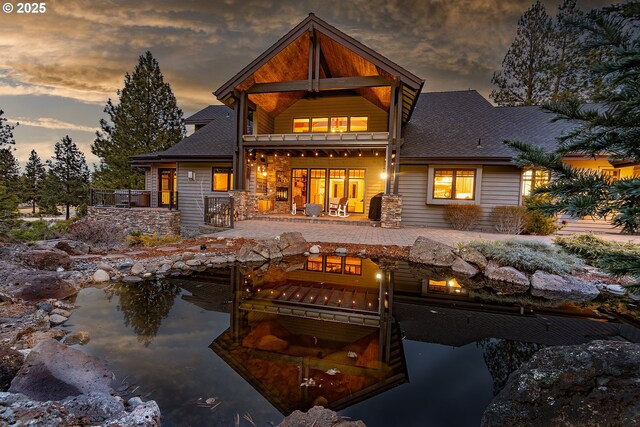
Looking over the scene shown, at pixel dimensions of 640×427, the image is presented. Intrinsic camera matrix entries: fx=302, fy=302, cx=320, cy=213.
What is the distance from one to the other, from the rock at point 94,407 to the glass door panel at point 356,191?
502 inches

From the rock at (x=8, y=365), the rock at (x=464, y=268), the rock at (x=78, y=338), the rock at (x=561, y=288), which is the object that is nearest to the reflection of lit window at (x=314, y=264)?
the rock at (x=464, y=268)

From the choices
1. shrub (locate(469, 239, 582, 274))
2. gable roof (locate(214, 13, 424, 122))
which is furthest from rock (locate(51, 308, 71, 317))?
gable roof (locate(214, 13, 424, 122))

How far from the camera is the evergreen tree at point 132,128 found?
1859cm

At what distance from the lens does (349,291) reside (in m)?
5.24

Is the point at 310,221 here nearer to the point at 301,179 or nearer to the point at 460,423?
the point at 301,179

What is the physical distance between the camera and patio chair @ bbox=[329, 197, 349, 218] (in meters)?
13.5

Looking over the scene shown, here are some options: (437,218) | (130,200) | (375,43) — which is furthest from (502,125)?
(130,200)

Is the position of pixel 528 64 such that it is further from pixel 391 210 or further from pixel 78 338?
pixel 78 338

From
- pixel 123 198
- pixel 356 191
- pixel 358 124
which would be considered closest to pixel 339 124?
pixel 358 124

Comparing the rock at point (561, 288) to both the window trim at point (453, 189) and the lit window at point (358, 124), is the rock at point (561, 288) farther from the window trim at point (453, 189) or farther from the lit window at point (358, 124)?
the lit window at point (358, 124)

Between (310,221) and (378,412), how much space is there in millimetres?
→ 9977

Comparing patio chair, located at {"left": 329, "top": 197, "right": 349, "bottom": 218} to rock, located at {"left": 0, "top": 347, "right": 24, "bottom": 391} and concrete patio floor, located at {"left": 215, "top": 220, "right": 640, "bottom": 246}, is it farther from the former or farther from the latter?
rock, located at {"left": 0, "top": 347, "right": 24, "bottom": 391}

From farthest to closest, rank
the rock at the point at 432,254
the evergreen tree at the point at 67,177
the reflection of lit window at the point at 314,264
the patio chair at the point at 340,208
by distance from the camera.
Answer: the evergreen tree at the point at 67,177, the patio chair at the point at 340,208, the rock at the point at 432,254, the reflection of lit window at the point at 314,264

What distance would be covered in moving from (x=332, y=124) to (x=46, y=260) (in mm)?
11571
